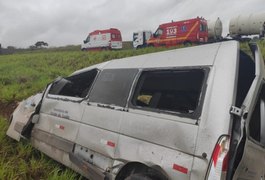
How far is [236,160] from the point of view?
6.66ft

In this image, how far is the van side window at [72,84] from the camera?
4.10 m

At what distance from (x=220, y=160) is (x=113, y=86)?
1620mm

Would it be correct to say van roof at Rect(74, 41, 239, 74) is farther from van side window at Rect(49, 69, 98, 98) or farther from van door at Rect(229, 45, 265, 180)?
van side window at Rect(49, 69, 98, 98)

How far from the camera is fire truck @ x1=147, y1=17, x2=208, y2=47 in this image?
2081 cm

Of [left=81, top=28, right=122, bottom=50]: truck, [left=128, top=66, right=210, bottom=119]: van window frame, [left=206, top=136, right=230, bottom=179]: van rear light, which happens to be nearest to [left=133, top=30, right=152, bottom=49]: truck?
[left=81, top=28, right=122, bottom=50]: truck

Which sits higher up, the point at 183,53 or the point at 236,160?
the point at 183,53

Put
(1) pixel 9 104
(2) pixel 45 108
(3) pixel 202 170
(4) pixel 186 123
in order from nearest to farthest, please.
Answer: (3) pixel 202 170
(4) pixel 186 123
(2) pixel 45 108
(1) pixel 9 104

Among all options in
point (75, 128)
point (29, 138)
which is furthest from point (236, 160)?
point (29, 138)

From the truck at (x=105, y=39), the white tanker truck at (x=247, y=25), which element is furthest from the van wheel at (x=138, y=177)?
the truck at (x=105, y=39)

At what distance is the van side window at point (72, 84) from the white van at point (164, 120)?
2 cm

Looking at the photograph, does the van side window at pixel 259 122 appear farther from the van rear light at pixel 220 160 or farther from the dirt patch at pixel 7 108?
the dirt patch at pixel 7 108

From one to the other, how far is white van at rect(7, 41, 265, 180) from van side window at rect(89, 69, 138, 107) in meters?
0.01

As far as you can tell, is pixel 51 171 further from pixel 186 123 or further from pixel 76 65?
pixel 76 65

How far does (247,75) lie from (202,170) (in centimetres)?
175
